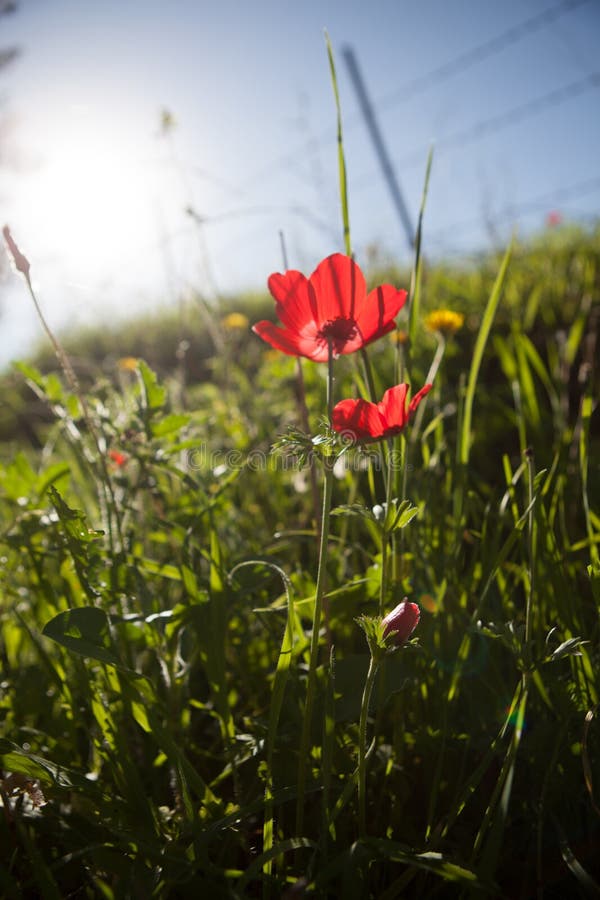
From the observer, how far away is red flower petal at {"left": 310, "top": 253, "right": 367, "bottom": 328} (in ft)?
1.82

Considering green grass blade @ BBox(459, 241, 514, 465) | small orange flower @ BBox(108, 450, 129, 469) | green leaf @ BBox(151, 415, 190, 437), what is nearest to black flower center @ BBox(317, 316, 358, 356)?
green grass blade @ BBox(459, 241, 514, 465)

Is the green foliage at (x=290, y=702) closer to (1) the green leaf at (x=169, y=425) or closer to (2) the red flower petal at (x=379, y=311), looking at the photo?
(1) the green leaf at (x=169, y=425)

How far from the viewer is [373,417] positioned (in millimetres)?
528

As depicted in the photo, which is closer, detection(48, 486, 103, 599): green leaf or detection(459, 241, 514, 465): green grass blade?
detection(48, 486, 103, 599): green leaf

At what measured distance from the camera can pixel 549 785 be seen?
25.4 inches

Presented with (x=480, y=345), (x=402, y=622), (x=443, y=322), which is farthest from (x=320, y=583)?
(x=443, y=322)

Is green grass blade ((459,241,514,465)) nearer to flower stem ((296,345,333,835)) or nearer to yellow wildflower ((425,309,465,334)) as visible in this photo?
flower stem ((296,345,333,835))

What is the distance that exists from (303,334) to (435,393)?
25.7 inches

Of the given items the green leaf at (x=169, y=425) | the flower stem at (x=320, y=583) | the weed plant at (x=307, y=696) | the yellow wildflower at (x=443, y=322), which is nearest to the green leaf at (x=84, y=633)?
the weed plant at (x=307, y=696)

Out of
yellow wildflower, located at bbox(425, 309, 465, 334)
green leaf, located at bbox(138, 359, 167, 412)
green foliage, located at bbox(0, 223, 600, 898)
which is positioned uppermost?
green leaf, located at bbox(138, 359, 167, 412)

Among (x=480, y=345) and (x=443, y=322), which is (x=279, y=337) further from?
(x=443, y=322)

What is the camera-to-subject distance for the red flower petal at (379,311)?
0.56 meters

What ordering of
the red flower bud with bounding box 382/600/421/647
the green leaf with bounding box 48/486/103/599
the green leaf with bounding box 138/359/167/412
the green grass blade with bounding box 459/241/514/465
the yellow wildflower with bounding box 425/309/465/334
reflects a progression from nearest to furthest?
the red flower bud with bounding box 382/600/421/647 → the green leaf with bounding box 48/486/103/599 → the green grass blade with bounding box 459/241/514/465 → the green leaf with bounding box 138/359/167/412 → the yellow wildflower with bounding box 425/309/465/334

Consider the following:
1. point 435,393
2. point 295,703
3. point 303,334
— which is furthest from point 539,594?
point 435,393
